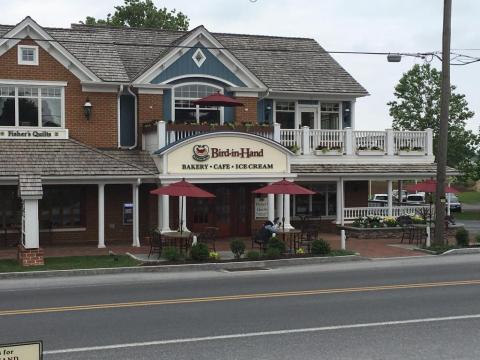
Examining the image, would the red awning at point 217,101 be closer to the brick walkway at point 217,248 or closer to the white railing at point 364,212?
the brick walkway at point 217,248

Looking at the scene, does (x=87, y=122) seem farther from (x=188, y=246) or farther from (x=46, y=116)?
(x=188, y=246)

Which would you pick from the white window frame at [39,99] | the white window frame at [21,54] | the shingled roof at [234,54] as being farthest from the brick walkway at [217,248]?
the white window frame at [21,54]

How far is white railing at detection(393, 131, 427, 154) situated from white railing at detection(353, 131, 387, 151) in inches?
24.6

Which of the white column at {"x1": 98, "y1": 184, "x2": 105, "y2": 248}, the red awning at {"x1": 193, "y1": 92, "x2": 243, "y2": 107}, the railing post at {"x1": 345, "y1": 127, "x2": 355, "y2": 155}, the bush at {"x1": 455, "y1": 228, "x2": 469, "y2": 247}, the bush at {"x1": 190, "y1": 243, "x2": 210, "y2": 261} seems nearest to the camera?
the bush at {"x1": 190, "y1": 243, "x2": 210, "y2": 261}

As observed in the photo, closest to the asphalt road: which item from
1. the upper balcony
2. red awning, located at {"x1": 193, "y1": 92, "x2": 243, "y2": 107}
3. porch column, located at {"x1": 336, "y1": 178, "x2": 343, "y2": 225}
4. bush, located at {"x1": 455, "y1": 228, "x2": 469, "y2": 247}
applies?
bush, located at {"x1": 455, "y1": 228, "x2": 469, "y2": 247}

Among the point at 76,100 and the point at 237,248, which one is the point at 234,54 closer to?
the point at 76,100

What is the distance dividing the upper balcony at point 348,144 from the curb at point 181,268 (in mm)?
6381

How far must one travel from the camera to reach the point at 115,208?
2450 centimetres

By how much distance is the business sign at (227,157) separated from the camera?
74.6 ft

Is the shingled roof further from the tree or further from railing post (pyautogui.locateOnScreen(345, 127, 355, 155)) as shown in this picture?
the tree

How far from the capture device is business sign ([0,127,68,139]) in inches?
894

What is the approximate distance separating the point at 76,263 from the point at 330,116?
14728mm

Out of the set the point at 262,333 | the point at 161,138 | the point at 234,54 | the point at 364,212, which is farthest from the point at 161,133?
the point at 262,333

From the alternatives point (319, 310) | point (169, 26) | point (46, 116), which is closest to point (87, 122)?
point (46, 116)
